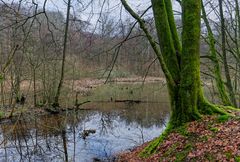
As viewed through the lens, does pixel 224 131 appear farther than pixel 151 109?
No

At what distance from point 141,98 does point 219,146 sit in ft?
58.9

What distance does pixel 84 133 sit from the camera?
43.0ft

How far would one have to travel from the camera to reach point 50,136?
511 inches

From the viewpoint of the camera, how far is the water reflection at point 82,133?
10625 millimetres

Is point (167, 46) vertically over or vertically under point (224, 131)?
over

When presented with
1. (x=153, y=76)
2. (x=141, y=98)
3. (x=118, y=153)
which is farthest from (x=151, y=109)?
(x=153, y=76)

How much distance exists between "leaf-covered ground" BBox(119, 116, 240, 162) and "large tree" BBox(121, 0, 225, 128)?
0.42 meters

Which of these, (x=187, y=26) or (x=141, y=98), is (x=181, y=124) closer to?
(x=187, y=26)

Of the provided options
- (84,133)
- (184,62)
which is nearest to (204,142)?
(184,62)

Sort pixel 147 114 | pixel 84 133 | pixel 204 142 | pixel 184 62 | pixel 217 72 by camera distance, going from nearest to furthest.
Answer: pixel 204 142, pixel 184 62, pixel 217 72, pixel 84 133, pixel 147 114

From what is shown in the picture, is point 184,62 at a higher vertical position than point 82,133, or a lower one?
higher

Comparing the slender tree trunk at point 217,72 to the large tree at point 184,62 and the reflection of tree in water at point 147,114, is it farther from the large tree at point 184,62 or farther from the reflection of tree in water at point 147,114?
the reflection of tree in water at point 147,114

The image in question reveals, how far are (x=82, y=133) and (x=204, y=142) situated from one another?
7.98 m

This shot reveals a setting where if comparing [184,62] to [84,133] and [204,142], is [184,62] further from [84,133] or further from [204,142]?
[84,133]
